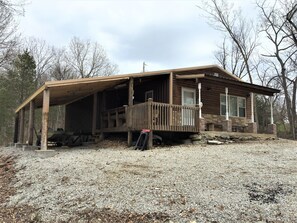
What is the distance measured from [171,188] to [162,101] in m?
9.44

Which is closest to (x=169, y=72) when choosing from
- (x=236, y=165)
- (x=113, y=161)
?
(x=113, y=161)

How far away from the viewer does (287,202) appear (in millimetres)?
5090

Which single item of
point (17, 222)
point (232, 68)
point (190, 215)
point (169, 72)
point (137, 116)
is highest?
point (232, 68)

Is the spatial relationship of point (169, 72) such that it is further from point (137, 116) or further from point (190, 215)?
point (190, 215)

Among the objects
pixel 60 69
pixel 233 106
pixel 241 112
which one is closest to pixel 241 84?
pixel 233 106

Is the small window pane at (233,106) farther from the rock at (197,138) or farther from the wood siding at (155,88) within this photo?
the rock at (197,138)

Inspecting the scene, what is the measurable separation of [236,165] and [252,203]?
2.65 m

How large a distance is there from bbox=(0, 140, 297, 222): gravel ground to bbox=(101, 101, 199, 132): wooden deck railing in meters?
3.25

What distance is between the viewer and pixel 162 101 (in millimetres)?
15172

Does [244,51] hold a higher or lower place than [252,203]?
higher

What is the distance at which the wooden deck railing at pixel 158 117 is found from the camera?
12177 millimetres

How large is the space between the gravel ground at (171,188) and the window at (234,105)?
8003 millimetres

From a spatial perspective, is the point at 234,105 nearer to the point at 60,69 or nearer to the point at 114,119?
the point at 114,119

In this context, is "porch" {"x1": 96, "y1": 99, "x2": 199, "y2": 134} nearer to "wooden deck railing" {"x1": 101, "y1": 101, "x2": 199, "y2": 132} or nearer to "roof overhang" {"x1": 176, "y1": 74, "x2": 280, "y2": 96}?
"wooden deck railing" {"x1": 101, "y1": 101, "x2": 199, "y2": 132}
